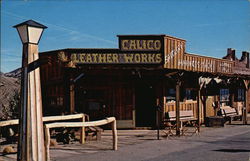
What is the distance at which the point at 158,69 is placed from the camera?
15.0 metres

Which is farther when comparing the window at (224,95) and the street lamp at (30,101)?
the window at (224,95)

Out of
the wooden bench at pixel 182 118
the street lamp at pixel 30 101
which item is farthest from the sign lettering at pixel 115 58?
the street lamp at pixel 30 101

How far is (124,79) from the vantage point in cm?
1638

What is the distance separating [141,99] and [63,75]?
4.05m

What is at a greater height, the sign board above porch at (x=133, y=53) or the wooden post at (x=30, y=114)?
the sign board above porch at (x=133, y=53)

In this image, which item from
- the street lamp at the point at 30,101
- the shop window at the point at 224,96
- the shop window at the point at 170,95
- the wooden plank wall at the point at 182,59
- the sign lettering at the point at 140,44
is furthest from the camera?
the shop window at the point at 224,96

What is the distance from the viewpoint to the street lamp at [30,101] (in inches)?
245

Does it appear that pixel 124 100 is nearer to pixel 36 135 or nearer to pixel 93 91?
pixel 93 91

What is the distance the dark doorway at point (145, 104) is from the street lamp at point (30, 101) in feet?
35.8

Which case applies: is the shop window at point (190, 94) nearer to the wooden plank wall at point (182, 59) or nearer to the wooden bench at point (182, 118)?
the wooden bench at point (182, 118)

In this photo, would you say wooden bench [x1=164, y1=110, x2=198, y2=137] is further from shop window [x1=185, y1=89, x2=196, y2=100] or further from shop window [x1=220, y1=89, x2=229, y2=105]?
shop window [x1=220, y1=89, x2=229, y2=105]

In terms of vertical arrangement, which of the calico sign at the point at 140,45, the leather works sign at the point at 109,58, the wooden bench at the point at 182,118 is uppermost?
the calico sign at the point at 140,45

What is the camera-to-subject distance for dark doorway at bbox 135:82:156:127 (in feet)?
56.0

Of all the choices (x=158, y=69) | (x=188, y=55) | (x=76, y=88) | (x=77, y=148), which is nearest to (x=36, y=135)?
(x=77, y=148)
